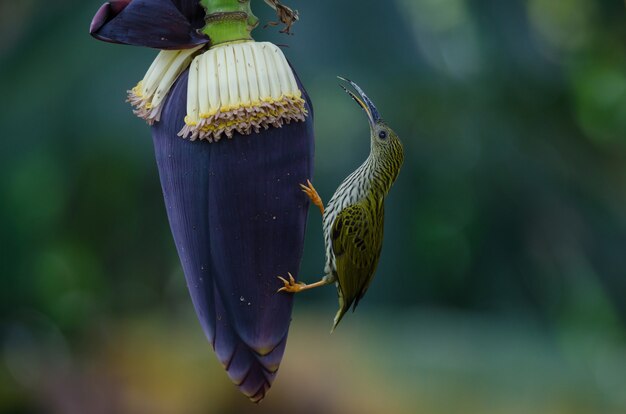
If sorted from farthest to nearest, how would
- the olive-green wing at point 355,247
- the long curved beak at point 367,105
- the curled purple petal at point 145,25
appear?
the olive-green wing at point 355,247, the long curved beak at point 367,105, the curled purple petal at point 145,25

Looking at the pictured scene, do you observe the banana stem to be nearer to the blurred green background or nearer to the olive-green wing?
the olive-green wing

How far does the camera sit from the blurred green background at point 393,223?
1823 millimetres

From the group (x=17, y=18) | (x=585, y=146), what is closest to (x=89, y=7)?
(x=17, y=18)

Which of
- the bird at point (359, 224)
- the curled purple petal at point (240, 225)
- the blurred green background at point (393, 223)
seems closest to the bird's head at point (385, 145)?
the bird at point (359, 224)

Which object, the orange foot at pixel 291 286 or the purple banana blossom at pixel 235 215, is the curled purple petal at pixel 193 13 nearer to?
the purple banana blossom at pixel 235 215

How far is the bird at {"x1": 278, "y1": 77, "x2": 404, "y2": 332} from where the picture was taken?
845 millimetres

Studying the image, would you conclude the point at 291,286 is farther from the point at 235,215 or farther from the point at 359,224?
the point at 359,224

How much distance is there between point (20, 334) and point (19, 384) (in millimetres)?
144

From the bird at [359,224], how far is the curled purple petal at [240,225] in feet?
0.43

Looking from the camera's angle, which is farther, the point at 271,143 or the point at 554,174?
the point at 554,174

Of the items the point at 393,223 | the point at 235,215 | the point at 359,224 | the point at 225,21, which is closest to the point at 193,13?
the point at 225,21

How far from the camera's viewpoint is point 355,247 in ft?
2.79

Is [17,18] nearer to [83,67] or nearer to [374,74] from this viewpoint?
[83,67]

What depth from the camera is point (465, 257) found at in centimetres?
214
